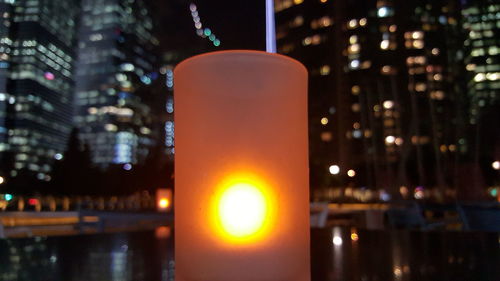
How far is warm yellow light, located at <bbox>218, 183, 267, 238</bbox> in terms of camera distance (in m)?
0.65

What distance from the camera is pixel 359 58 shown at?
42.2 metres

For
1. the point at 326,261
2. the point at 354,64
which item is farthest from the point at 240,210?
the point at 354,64

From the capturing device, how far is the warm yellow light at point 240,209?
648 millimetres

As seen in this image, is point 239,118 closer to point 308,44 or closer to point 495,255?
point 495,255

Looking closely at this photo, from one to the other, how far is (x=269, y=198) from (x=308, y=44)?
46.7 m

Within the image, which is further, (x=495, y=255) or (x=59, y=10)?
(x=59, y=10)

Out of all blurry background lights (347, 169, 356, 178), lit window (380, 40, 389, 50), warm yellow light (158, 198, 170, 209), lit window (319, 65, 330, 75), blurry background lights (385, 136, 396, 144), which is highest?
lit window (380, 40, 389, 50)

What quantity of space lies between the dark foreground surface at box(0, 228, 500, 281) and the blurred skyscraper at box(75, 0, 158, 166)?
7243mm

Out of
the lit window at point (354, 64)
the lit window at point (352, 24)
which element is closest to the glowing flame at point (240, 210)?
the lit window at point (354, 64)

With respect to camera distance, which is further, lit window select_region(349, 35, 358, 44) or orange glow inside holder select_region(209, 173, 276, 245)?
lit window select_region(349, 35, 358, 44)

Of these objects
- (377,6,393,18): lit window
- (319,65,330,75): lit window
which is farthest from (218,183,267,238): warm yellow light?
(377,6,393,18): lit window

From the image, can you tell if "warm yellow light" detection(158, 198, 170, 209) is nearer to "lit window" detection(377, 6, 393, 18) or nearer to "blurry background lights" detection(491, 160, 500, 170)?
"blurry background lights" detection(491, 160, 500, 170)

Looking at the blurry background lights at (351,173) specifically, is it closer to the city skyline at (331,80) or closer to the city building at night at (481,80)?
the city skyline at (331,80)

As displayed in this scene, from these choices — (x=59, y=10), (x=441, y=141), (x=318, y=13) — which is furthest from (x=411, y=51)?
(x=59, y=10)
